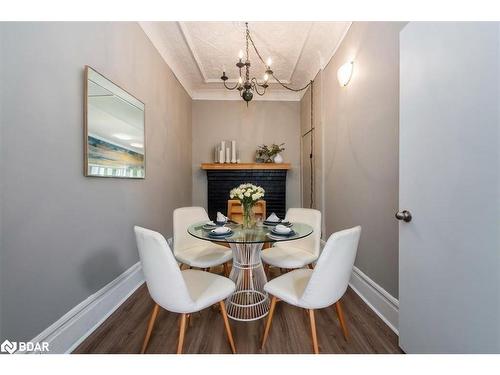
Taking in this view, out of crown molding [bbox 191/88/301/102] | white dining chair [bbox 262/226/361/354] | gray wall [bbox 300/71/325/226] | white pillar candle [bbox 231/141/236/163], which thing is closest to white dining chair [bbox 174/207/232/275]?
white dining chair [bbox 262/226/361/354]

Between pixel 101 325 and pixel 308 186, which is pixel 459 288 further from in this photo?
pixel 308 186

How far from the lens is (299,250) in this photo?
2.12 meters

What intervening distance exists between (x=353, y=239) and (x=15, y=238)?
176cm

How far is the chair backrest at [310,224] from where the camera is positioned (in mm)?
2031

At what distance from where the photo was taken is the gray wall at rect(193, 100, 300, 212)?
14.1 ft

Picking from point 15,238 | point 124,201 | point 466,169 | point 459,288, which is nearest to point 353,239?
point 459,288

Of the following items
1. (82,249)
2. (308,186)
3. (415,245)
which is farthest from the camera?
(308,186)

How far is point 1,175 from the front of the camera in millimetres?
1018

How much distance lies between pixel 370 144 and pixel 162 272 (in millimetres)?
1886

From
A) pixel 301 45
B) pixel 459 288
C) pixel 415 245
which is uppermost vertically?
pixel 301 45

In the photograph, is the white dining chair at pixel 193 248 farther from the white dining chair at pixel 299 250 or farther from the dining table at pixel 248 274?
the white dining chair at pixel 299 250

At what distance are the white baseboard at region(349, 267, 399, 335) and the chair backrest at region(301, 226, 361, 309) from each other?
65 centimetres

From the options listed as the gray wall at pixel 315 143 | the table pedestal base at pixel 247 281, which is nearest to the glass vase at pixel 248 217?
the table pedestal base at pixel 247 281

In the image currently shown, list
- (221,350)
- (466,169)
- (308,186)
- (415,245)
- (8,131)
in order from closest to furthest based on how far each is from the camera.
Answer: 1. (466,169)
2. (8,131)
3. (415,245)
4. (221,350)
5. (308,186)
